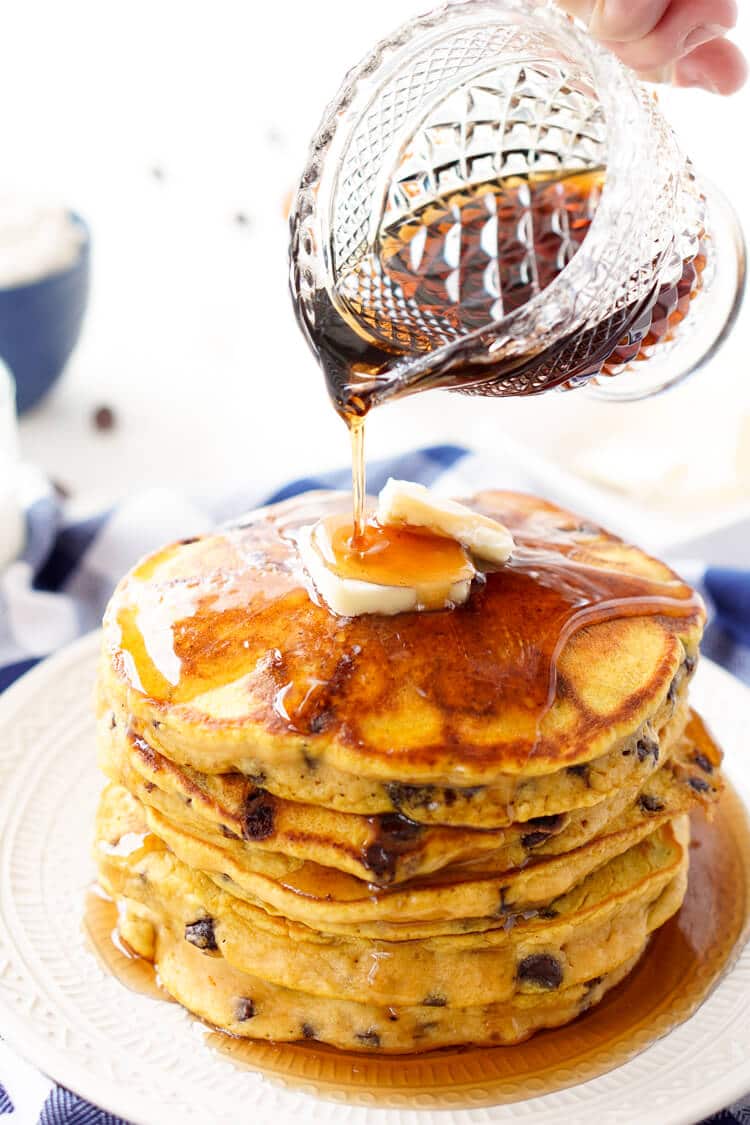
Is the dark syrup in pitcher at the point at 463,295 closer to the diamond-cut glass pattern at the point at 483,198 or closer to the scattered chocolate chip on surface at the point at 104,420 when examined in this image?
the diamond-cut glass pattern at the point at 483,198

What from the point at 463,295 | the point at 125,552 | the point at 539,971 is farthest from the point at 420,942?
the point at 125,552

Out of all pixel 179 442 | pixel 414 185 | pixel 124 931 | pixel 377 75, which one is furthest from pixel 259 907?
pixel 179 442

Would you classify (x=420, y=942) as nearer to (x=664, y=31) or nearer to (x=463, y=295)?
(x=463, y=295)

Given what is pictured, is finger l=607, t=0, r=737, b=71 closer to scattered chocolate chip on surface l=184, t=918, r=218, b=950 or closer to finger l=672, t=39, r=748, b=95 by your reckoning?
finger l=672, t=39, r=748, b=95

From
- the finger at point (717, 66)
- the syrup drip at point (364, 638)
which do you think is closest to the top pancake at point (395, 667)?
the syrup drip at point (364, 638)

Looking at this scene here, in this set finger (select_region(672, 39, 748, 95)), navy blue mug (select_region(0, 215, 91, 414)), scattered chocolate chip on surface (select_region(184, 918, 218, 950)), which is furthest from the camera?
navy blue mug (select_region(0, 215, 91, 414))

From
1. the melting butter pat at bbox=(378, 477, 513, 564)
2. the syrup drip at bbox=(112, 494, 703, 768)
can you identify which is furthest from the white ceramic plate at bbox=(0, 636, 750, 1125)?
the melting butter pat at bbox=(378, 477, 513, 564)
